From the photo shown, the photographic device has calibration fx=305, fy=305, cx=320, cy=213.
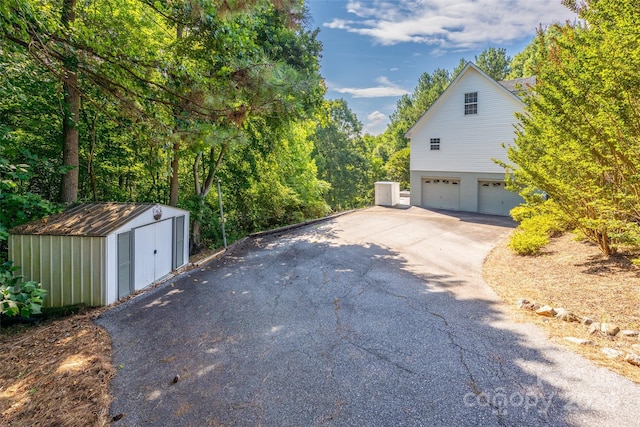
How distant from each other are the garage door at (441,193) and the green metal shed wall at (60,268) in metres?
15.8

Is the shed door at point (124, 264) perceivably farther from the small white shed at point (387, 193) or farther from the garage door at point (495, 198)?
the garage door at point (495, 198)

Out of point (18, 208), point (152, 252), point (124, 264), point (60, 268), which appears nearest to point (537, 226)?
point (152, 252)

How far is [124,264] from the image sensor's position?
6.21 metres

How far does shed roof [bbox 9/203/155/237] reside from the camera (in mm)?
5699

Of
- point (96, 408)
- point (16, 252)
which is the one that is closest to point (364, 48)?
point (16, 252)

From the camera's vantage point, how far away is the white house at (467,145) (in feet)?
48.1

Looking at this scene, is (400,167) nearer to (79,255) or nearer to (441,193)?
(441,193)

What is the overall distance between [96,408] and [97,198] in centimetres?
803

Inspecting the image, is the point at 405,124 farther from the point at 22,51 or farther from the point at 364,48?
the point at 22,51

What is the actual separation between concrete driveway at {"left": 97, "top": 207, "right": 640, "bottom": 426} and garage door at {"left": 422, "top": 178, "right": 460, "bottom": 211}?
10161 mm

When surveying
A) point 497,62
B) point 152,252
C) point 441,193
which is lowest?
point 152,252

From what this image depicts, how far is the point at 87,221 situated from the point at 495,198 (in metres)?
16.1

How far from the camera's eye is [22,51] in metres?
4.66

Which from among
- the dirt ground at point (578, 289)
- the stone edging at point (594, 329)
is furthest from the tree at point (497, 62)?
the stone edging at point (594, 329)
